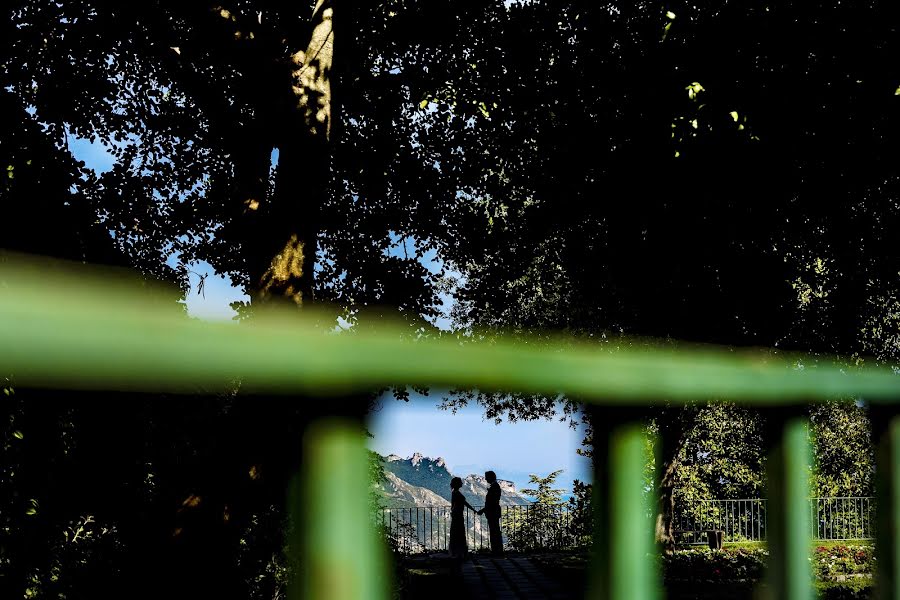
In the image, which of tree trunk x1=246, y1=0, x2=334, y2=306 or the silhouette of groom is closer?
tree trunk x1=246, y1=0, x2=334, y2=306

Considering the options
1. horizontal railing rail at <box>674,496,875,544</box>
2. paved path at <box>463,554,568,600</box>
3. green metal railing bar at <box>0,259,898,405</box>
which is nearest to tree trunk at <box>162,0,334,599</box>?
green metal railing bar at <box>0,259,898,405</box>

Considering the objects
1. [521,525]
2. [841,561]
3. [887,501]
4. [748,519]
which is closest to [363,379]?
[887,501]

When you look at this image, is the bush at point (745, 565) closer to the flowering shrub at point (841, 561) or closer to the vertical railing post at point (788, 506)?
the flowering shrub at point (841, 561)

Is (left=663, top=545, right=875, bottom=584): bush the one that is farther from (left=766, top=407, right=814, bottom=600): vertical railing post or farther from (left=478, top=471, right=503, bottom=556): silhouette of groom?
(left=766, top=407, right=814, bottom=600): vertical railing post

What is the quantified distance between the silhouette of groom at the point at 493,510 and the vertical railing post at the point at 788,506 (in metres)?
13.6

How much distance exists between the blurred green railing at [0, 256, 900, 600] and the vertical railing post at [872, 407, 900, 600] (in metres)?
0.20

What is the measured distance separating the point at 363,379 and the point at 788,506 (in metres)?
1.06

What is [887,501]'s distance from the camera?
5.74 ft

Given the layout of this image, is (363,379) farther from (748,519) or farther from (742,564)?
(748,519)

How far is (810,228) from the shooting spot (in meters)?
11.6

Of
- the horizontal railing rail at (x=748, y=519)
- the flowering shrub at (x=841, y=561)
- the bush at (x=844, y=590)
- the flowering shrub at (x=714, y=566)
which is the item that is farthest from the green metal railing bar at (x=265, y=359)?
the horizontal railing rail at (x=748, y=519)

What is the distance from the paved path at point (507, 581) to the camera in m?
10.3

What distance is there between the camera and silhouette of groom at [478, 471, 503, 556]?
49.1 ft

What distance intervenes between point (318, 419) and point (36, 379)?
0.36 meters
